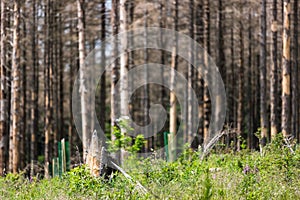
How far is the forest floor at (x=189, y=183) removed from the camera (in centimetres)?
736

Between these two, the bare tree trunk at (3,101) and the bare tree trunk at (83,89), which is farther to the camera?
the bare tree trunk at (3,101)

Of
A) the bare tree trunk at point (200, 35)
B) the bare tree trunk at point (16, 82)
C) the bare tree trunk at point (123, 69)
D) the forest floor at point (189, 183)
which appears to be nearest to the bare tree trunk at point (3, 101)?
the bare tree trunk at point (16, 82)

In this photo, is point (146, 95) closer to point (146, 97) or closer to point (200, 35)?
point (146, 97)

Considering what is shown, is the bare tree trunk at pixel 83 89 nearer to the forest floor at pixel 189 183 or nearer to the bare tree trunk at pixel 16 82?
the bare tree trunk at pixel 16 82

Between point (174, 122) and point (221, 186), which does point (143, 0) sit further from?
point (221, 186)

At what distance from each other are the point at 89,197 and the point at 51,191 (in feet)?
3.92

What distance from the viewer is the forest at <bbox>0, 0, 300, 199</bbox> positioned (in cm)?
893

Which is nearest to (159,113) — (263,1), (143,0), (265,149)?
(143,0)

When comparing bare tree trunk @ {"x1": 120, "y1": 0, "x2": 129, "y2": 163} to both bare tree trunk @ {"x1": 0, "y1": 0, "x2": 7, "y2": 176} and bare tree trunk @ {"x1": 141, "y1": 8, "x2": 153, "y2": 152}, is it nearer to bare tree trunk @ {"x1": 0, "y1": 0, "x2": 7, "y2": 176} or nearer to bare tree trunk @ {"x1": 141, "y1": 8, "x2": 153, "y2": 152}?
bare tree trunk @ {"x1": 0, "y1": 0, "x2": 7, "y2": 176}

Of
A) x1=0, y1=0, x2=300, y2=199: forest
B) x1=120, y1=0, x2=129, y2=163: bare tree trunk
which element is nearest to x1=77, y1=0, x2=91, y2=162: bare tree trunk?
x1=0, y1=0, x2=300, y2=199: forest

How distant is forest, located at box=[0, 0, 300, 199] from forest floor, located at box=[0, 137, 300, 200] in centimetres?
3

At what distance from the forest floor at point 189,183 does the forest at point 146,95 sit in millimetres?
33

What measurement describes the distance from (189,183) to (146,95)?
590 inches

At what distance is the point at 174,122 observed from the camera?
66.1 ft
